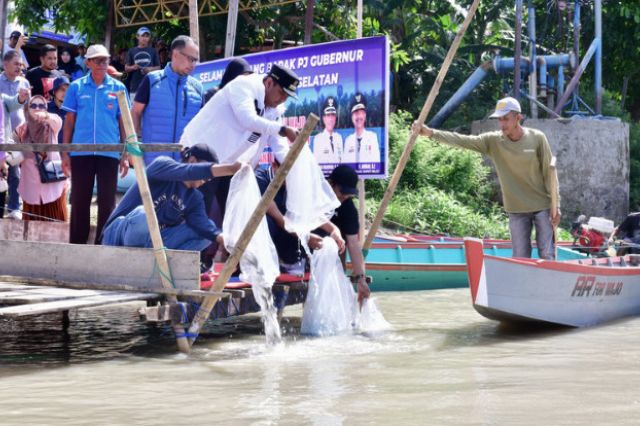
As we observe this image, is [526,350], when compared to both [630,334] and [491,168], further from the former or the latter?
[491,168]

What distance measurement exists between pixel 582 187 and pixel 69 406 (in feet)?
55.3

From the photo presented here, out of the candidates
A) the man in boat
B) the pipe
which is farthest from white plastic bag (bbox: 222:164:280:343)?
the pipe

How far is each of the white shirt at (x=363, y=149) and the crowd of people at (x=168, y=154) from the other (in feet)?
6.38

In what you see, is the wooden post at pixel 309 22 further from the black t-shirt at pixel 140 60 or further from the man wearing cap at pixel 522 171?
the man wearing cap at pixel 522 171

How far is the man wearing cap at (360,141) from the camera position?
983 cm

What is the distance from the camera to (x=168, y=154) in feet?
26.4

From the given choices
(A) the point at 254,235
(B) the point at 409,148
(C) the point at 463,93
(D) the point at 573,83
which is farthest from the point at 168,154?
(C) the point at 463,93

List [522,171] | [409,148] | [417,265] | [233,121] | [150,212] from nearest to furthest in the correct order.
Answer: [150,212] < [233,121] < [409,148] < [522,171] < [417,265]

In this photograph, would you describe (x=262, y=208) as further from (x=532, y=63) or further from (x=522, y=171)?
(x=532, y=63)

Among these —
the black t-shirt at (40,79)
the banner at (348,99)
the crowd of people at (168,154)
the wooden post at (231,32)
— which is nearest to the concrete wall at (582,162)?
the wooden post at (231,32)

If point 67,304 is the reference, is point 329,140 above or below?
above

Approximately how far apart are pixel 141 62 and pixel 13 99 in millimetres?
4083

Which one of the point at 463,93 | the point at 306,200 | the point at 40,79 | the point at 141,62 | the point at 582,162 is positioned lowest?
the point at 306,200

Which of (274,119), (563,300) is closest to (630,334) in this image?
(563,300)
